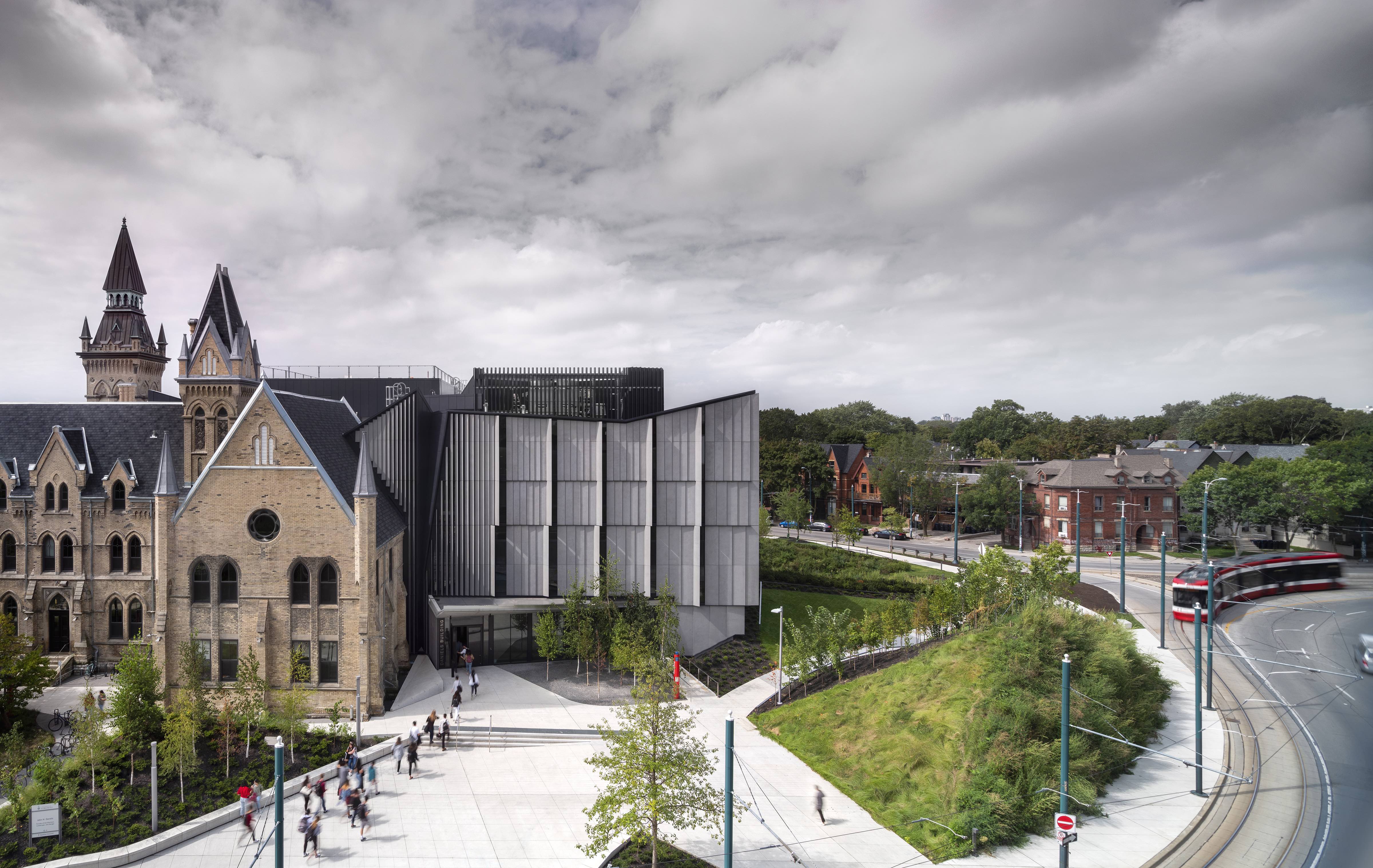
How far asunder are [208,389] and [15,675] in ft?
57.1

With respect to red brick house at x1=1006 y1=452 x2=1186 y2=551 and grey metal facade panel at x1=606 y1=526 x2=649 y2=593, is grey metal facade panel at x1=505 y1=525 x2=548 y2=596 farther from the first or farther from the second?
red brick house at x1=1006 y1=452 x2=1186 y2=551

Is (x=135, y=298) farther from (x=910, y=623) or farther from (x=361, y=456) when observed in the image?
(x=910, y=623)

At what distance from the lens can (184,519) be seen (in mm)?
28719

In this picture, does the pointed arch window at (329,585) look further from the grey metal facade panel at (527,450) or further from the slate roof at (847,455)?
the slate roof at (847,455)

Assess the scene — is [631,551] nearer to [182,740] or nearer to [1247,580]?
[182,740]

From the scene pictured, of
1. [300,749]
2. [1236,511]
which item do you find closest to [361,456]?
[300,749]

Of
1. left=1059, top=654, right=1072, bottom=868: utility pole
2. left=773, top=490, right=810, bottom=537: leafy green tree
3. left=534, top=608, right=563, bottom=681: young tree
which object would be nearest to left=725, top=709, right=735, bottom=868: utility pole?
left=1059, top=654, right=1072, bottom=868: utility pole

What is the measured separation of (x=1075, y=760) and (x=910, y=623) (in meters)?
13.9

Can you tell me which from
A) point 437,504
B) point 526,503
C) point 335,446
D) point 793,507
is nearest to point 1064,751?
point 526,503

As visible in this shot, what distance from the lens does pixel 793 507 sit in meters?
74.2

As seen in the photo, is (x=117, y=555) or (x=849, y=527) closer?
(x=117, y=555)

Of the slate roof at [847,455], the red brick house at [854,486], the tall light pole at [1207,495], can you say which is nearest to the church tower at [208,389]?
the tall light pole at [1207,495]

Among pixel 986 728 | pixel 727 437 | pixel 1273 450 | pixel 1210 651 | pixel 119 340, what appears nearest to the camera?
pixel 986 728

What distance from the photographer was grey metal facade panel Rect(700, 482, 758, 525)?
38.2 meters
